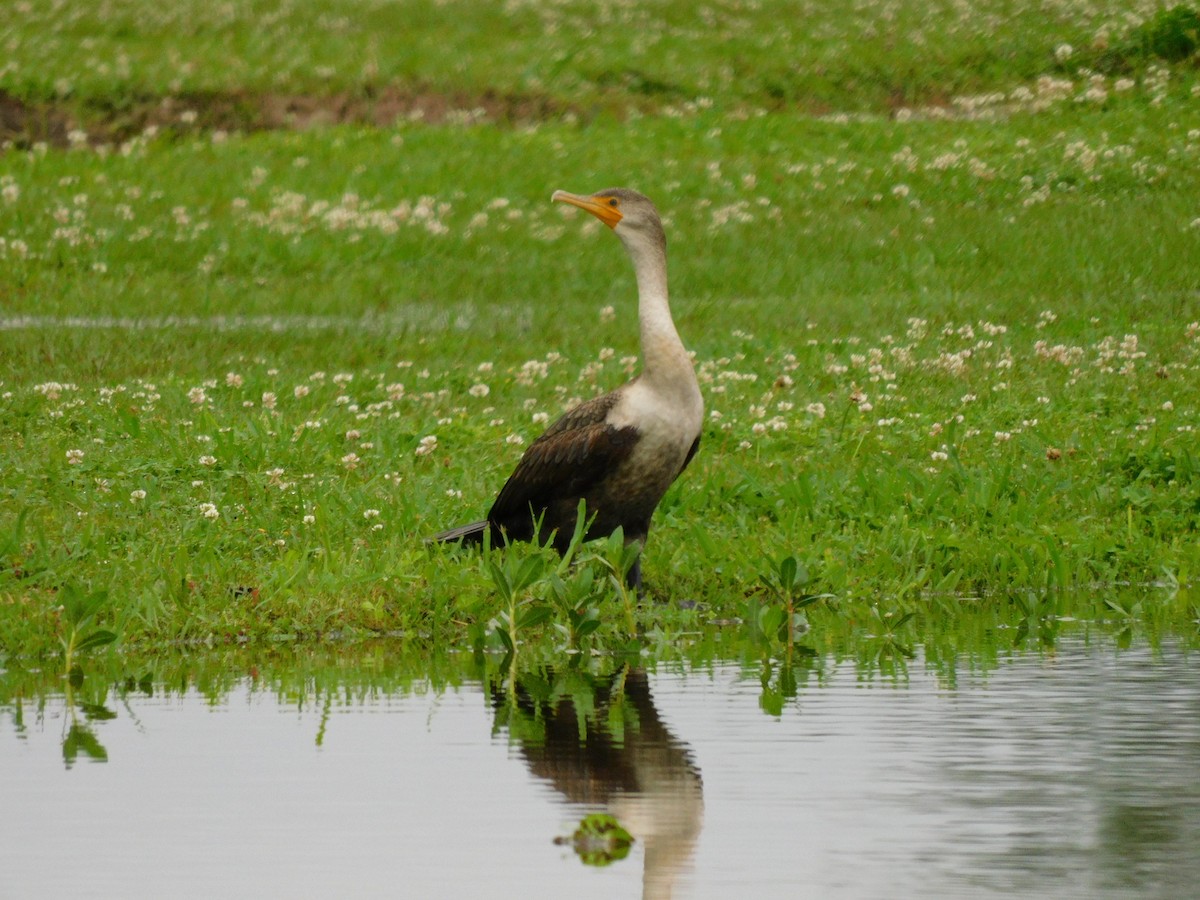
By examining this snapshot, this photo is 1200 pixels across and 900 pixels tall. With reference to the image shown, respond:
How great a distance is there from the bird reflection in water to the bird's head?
277 cm

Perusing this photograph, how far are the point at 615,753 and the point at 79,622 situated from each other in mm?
2563

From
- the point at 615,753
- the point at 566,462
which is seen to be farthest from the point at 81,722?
the point at 566,462

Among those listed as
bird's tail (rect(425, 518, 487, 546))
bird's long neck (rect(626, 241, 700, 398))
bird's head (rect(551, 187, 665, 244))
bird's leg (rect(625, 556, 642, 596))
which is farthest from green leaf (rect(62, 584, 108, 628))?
bird's head (rect(551, 187, 665, 244))

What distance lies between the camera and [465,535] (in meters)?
9.58

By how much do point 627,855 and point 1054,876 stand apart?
40.8 inches

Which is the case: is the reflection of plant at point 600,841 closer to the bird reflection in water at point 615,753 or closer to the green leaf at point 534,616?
the bird reflection in water at point 615,753

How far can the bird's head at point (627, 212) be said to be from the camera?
386 inches

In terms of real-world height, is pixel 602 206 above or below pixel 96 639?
above

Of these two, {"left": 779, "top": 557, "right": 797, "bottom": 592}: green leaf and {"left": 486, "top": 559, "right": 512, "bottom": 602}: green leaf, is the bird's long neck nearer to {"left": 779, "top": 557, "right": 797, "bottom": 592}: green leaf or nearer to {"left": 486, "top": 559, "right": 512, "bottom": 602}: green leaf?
{"left": 779, "top": 557, "right": 797, "bottom": 592}: green leaf

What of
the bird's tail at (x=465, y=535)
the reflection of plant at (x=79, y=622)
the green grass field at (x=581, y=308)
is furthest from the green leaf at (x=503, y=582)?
the reflection of plant at (x=79, y=622)

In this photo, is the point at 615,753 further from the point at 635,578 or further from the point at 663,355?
the point at 663,355

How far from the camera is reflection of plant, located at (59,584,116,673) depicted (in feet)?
25.0

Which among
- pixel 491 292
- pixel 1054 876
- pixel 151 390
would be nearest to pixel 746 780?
pixel 1054 876

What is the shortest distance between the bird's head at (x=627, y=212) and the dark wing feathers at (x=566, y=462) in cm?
101
